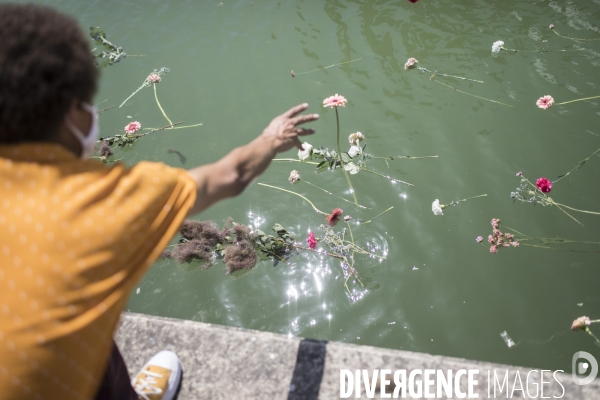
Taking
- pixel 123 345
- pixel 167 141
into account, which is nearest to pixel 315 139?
pixel 167 141

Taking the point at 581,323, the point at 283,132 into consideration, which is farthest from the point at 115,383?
the point at 581,323

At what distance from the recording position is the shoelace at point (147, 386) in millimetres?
2301

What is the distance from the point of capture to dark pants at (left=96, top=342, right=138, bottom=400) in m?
1.85

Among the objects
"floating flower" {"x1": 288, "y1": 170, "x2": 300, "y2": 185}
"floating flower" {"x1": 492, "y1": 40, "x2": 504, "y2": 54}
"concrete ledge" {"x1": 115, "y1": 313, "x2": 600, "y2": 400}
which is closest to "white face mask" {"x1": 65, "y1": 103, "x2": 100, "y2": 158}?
"concrete ledge" {"x1": 115, "y1": 313, "x2": 600, "y2": 400}

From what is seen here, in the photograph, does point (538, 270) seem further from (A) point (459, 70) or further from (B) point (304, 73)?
(B) point (304, 73)

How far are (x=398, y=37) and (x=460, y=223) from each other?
8.48ft

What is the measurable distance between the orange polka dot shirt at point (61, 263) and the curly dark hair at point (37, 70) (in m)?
0.07

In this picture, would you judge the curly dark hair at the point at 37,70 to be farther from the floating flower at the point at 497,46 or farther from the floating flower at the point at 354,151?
the floating flower at the point at 497,46

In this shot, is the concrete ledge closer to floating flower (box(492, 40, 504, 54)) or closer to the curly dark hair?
the curly dark hair

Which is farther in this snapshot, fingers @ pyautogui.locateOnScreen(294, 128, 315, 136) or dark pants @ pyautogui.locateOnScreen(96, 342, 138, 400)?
fingers @ pyautogui.locateOnScreen(294, 128, 315, 136)

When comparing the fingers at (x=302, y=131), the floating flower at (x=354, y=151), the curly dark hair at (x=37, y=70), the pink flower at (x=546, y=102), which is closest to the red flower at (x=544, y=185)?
the pink flower at (x=546, y=102)

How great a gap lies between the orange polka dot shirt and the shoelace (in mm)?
1031

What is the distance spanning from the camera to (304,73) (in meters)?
4.79

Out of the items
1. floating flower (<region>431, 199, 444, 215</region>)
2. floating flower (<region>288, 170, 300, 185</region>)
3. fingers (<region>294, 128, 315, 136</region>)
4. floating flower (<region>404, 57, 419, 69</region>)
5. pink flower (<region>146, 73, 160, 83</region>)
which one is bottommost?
floating flower (<region>431, 199, 444, 215</region>)
